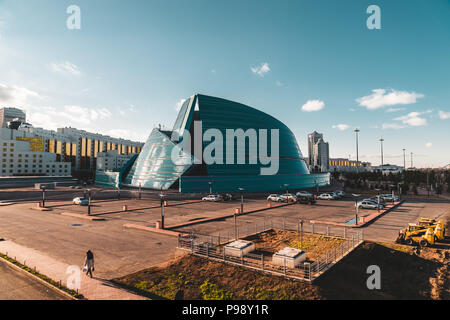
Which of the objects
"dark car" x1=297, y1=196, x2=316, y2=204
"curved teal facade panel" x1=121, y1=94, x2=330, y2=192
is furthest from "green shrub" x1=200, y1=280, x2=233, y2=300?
"curved teal facade panel" x1=121, y1=94, x2=330, y2=192

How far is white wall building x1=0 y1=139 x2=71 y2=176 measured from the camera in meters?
108

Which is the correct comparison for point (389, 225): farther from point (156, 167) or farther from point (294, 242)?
point (156, 167)

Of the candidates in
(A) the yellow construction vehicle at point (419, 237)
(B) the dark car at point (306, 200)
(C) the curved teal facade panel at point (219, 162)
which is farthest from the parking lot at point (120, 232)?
(C) the curved teal facade panel at point (219, 162)

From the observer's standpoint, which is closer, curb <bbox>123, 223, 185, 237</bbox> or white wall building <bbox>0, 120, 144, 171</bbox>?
curb <bbox>123, 223, 185, 237</bbox>

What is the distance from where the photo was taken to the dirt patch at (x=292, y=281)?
11.7 meters

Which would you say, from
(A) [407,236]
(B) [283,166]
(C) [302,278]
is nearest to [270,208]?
(A) [407,236]

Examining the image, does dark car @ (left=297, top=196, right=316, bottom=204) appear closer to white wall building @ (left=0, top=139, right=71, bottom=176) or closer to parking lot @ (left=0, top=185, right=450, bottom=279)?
parking lot @ (left=0, top=185, right=450, bottom=279)

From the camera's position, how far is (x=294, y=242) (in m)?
20.3

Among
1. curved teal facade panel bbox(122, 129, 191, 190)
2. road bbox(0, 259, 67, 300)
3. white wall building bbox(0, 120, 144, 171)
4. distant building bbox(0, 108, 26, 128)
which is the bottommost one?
road bbox(0, 259, 67, 300)

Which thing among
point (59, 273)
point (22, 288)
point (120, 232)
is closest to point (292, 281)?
point (59, 273)

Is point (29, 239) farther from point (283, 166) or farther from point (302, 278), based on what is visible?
point (283, 166)

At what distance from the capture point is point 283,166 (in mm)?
79625

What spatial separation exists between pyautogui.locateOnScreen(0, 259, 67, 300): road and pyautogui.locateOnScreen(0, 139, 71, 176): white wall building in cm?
12609
